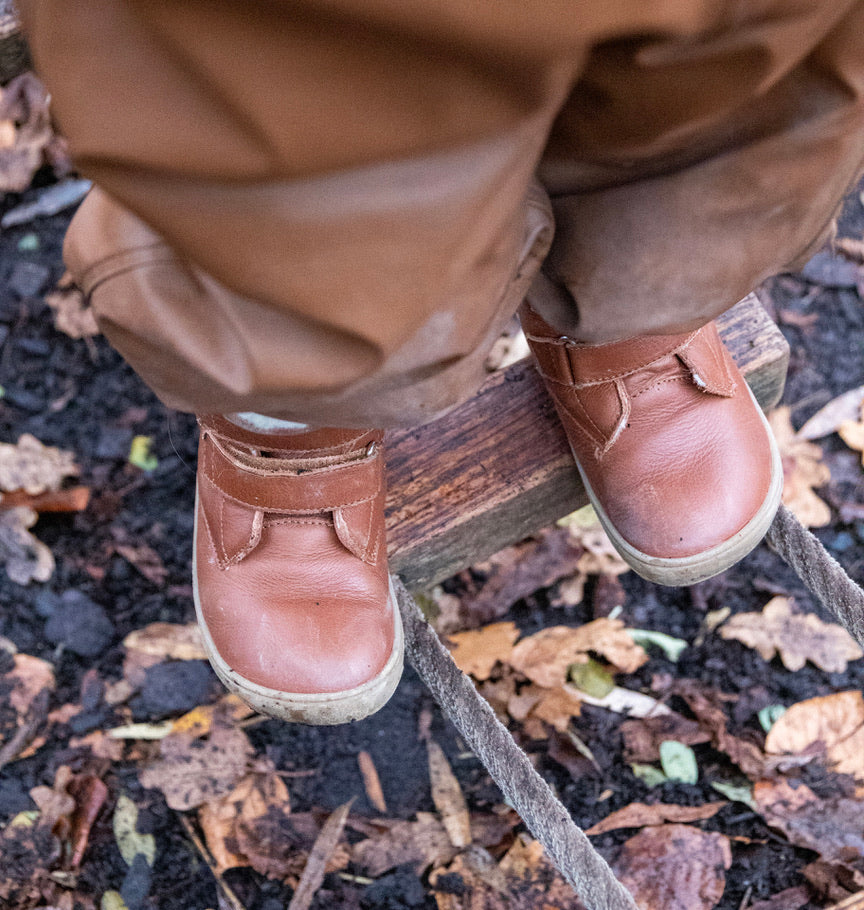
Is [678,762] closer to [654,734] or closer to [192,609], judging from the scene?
[654,734]

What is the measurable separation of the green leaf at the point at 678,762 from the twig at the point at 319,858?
0.66m

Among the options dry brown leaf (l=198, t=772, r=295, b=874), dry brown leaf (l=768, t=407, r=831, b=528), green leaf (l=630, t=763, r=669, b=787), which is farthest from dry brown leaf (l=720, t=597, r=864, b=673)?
dry brown leaf (l=198, t=772, r=295, b=874)

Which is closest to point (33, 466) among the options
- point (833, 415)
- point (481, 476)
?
point (481, 476)

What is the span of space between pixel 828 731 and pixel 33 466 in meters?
1.93

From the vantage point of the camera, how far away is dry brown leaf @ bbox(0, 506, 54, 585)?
76.8 inches

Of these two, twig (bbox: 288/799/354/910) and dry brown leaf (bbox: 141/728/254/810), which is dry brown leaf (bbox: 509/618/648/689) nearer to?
twig (bbox: 288/799/354/910)

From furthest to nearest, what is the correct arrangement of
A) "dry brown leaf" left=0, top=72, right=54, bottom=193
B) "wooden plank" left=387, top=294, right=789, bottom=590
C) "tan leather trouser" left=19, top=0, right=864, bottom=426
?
"dry brown leaf" left=0, top=72, right=54, bottom=193 → "wooden plank" left=387, top=294, right=789, bottom=590 → "tan leather trouser" left=19, top=0, right=864, bottom=426

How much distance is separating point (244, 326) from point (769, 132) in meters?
0.54

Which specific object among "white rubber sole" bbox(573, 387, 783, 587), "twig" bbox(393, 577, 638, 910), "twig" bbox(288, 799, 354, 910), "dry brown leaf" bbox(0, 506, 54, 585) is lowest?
"twig" bbox(288, 799, 354, 910)

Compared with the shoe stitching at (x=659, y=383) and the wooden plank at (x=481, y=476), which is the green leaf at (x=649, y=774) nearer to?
the wooden plank at (x=481, y=476)

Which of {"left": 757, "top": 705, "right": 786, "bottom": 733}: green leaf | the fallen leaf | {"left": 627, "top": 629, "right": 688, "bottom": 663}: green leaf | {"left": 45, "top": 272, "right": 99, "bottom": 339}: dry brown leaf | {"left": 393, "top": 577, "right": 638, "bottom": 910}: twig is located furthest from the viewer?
{"left": 45, "top": 272, "right": 99, "bottom": 339}: dry brown leaf

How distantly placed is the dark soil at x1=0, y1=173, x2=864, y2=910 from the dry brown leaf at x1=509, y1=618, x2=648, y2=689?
37mm

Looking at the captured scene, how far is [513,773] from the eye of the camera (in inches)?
52.5

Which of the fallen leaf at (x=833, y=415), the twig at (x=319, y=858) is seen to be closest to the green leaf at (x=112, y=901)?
the twig at (x=319, y=858)
